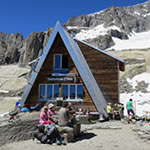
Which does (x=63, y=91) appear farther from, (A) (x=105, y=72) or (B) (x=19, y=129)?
(B) (x=19, y=129)

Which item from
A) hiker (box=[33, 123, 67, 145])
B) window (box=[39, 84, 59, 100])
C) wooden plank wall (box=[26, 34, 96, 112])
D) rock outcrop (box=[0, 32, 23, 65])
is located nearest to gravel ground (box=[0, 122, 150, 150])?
hiker (box=[33, 123, 67, 145])

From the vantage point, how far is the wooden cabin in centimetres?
1324

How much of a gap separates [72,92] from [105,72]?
3528mm

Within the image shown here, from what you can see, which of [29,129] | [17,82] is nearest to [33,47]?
[17,82]

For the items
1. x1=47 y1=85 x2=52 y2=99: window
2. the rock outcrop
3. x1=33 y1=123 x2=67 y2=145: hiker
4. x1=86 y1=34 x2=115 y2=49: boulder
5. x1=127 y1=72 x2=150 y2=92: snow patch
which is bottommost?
x1=33 y1=123 x2=67 y2=145: hiker

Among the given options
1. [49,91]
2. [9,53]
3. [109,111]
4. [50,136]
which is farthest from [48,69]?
[9,53]

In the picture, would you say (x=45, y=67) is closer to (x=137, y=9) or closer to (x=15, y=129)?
(x=15, y=129)

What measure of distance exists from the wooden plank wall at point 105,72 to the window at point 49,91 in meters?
3.70

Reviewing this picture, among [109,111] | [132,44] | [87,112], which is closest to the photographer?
[87,112]

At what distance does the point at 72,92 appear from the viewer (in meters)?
13.6

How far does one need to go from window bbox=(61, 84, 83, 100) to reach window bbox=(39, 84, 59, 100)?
23.2 inches

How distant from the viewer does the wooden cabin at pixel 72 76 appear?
1324 cm

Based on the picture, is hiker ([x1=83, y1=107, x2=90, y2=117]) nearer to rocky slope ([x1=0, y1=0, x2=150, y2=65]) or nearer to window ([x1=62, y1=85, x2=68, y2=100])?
window ([x1=62, y1=85, x2=68, y2=100])

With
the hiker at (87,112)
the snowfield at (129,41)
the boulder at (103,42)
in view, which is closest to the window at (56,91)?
the hiker at (87,112)
